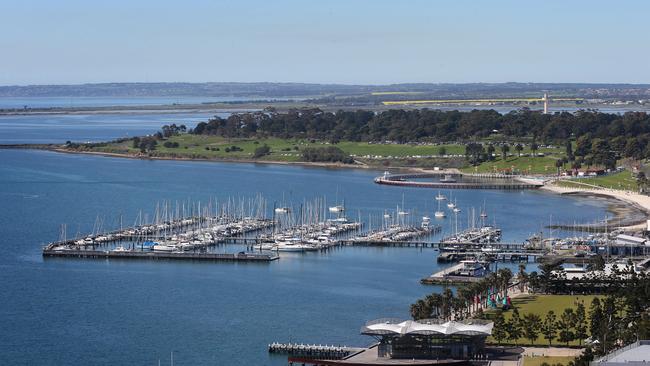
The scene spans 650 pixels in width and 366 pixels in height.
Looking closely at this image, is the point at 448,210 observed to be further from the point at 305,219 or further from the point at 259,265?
the point at 259,265

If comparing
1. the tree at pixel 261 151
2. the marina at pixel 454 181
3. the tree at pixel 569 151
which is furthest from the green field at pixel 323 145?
the marina at pixel 454 181

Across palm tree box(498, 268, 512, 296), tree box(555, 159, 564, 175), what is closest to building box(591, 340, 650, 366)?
palm tree box(498, 268, 512, 296)

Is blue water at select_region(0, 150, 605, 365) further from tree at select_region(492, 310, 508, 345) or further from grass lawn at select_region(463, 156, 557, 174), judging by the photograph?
grass lawn at select_region(463, 156, 557, 174)

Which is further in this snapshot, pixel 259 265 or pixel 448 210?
pixel 448 210

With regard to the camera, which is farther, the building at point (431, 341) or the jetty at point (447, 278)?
the jetty at point (447, 278)

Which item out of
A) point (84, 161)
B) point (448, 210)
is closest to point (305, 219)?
point (448, 210)

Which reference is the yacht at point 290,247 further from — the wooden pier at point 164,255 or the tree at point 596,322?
the tree at point 596,322

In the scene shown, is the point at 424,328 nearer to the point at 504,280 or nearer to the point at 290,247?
the point at 504,280
